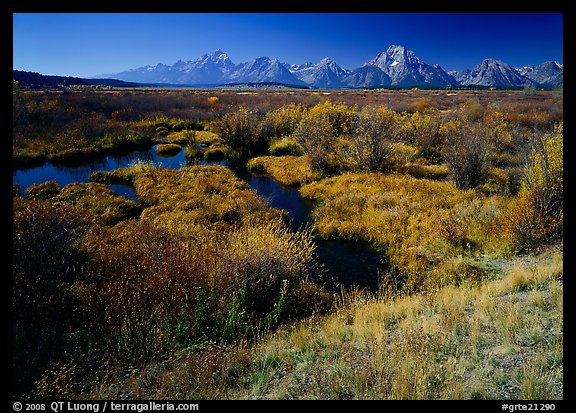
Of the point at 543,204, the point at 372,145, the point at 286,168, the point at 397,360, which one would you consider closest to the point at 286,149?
the point at 286,168

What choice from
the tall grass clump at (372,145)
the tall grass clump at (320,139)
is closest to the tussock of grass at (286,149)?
the tall grass clump at (320,139)

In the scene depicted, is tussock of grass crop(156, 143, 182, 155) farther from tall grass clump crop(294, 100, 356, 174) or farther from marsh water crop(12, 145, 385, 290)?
tall grass clump crop(294, 100, 356, 174)

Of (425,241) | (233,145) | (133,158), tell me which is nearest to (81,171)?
(133,158)

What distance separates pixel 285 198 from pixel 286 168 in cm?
459

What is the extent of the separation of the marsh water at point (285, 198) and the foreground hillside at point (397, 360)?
13.2ft

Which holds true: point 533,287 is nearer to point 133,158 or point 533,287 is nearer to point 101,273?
point 101,273

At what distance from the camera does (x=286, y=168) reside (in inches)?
864

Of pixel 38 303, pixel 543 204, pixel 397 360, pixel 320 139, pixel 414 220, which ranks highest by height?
pixel 320 139

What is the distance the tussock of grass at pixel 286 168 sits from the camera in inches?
792

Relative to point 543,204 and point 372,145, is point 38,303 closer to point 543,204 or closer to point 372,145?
point 543,204

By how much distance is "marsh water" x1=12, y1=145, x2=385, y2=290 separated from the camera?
34.0 feet
